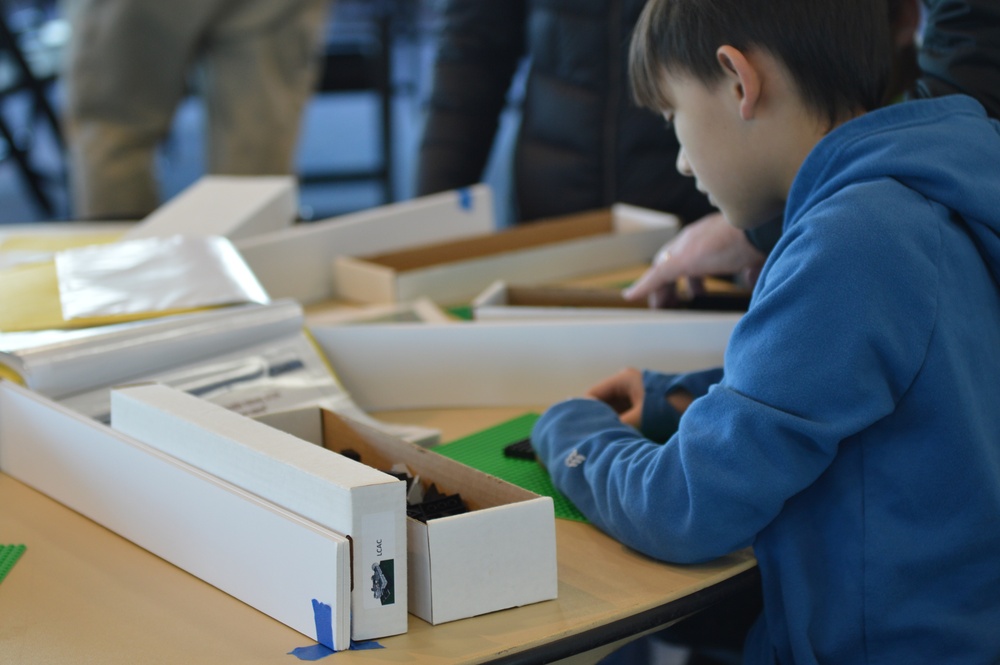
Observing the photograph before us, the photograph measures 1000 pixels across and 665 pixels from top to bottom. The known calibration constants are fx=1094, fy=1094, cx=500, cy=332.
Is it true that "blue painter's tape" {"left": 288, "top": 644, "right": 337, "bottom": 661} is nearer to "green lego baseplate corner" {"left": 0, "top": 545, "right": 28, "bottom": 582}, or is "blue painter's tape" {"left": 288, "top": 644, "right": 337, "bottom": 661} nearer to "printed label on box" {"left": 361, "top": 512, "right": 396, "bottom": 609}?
"printed label on box" {"left": 361, "top": 512, "right": 396, "bottom": 609}

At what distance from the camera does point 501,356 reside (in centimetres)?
127

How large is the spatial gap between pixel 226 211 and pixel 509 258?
44cm

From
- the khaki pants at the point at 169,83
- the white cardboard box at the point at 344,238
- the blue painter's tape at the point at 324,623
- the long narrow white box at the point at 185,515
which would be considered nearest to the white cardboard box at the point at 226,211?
the white cardboard box at the point at 344,238

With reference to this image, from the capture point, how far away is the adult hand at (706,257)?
1.38m

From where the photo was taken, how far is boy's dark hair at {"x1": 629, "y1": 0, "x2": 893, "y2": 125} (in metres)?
0.93

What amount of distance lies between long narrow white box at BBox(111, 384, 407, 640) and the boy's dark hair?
1.56 ft

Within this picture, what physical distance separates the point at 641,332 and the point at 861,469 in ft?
1.42

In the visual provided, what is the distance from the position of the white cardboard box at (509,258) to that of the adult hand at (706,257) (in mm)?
312

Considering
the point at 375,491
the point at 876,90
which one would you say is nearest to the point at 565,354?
the point at 876,90

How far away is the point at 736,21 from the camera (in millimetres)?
938

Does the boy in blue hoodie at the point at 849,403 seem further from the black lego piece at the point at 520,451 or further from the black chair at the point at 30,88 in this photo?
the black chair at the point at 30,88

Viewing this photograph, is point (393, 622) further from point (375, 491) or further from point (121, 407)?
point (121, 407)

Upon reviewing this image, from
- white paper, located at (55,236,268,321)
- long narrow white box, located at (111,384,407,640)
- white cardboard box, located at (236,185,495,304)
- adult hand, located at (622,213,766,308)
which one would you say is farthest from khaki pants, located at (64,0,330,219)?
long narrow white box, located at (111,384,407,640)

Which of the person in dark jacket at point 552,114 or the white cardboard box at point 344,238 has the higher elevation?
the person in dark jacket at point 552,114
